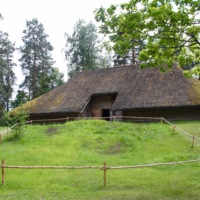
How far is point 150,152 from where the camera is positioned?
16.2 metres

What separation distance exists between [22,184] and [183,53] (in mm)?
7518

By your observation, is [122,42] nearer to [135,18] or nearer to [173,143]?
[135,18]

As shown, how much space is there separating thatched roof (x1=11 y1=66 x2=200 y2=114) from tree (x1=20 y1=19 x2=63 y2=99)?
14352 millimetres

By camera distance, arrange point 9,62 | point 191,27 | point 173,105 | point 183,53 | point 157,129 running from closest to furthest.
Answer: point 191,27 → point 183,53 → point 157,129 → point 173,105 → point 9,62

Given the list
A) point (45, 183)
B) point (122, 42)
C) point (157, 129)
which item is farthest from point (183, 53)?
point (157, 129)

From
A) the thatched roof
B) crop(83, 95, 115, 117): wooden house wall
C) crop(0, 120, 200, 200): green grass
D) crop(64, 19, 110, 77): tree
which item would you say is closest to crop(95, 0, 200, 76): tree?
crop(0, 120, 200, 200): green grass

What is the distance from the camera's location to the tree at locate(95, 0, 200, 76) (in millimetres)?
9242

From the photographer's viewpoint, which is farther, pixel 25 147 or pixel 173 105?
pixel 173 105

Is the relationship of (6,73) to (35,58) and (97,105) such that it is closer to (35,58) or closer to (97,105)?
(35,58)

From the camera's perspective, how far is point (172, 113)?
985 inches

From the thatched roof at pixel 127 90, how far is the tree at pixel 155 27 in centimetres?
1342

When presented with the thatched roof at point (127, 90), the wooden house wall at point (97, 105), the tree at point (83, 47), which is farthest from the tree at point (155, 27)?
the tree at point (83, 47)

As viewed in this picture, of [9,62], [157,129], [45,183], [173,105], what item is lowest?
[45,183]

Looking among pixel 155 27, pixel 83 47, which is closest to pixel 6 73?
pixel 83 47
